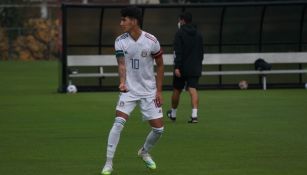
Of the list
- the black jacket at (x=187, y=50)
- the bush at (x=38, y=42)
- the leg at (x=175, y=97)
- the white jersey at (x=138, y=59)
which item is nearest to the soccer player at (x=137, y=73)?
the white jersey at (x=138, y=59)

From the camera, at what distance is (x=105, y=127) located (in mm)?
17922

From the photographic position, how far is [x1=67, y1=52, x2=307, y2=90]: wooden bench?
29.5 meters

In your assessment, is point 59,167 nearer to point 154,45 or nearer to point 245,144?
point 154,45

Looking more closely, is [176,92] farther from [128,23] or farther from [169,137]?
A: [128,23]

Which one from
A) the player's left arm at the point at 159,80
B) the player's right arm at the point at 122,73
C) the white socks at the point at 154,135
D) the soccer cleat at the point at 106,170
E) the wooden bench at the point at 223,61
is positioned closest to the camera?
the soccer cleat at the point at 106,170

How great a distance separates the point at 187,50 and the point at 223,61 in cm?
1112

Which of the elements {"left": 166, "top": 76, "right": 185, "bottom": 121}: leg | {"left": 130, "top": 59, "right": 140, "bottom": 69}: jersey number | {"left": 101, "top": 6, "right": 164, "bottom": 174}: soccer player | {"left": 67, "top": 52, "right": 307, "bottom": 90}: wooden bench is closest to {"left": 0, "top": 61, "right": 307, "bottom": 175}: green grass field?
{"left": 166, "top": 76, "right": 185, "bottom": 121}: leg

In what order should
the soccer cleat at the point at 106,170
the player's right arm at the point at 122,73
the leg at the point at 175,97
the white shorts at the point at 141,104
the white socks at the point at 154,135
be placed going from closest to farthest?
the soccer cleat at the point at 106,170 → the player's right arm at the point at 122,73 → the white shorts at the point at 141,104 → the white socks at the point at 154,135 → the leg at the point at 175,97

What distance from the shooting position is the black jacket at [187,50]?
19.1 meters

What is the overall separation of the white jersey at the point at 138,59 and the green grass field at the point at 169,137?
108 centimetres

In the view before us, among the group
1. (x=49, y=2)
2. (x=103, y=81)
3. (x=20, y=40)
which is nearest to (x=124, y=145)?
(x=103, y=81)

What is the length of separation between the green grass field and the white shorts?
0.74 m

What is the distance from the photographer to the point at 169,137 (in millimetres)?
16141

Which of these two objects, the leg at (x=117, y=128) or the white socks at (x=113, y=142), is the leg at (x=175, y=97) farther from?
the white socks at (x=113, y=142)
